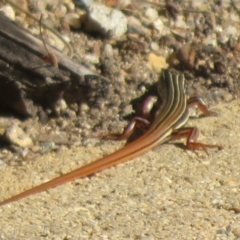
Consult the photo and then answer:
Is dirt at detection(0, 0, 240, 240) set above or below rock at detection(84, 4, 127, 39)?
below

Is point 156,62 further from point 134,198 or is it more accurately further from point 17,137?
point 134,198

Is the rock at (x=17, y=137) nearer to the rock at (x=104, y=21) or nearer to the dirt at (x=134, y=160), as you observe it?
the dirt at (x=134, y=160)

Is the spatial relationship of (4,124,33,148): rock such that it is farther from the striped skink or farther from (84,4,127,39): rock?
(84,4,127,39): rock

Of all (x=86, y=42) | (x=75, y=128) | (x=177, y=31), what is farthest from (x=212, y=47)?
(x=75, y=128)

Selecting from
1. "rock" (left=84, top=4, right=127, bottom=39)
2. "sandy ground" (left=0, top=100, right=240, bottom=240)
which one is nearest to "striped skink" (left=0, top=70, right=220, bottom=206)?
"sandy ground" (left=0, top=100, right=240, bottom=240)

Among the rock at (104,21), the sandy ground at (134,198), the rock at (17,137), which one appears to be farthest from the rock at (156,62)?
the rock at (17,137)

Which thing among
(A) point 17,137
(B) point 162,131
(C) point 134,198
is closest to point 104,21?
(B) point 162,131

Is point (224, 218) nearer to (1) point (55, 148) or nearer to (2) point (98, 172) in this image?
(2) point (98, 172)

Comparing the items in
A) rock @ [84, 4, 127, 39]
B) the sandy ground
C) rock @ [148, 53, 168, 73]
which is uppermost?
rock @ [84, 4, 127, 39]
